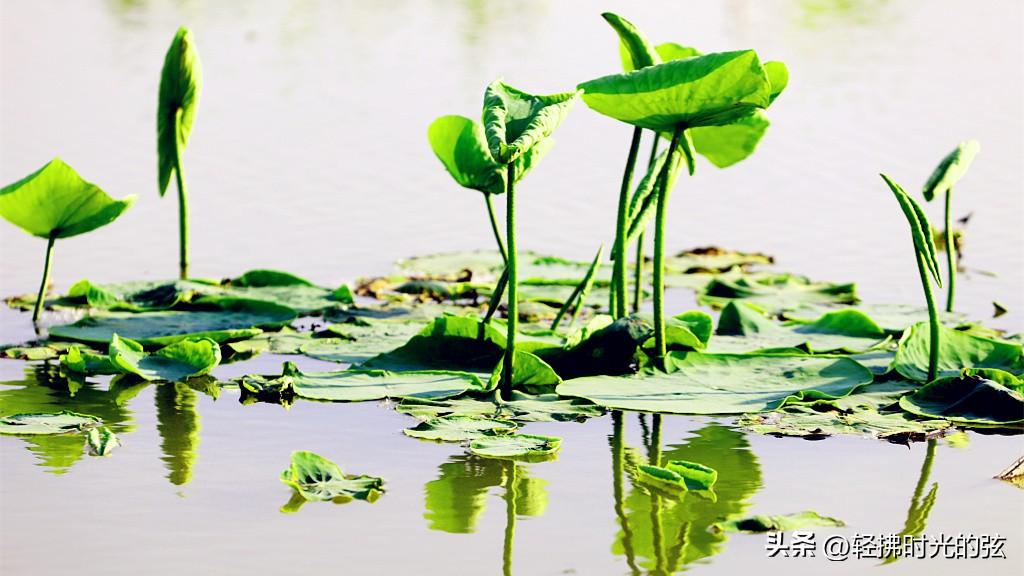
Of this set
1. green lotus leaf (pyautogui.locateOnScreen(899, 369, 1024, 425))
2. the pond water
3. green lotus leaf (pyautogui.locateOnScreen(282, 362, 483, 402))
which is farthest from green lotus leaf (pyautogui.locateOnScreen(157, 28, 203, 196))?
green lotus leaf (pyautogui.locateOnScreen(899, 369, 1024, 425))

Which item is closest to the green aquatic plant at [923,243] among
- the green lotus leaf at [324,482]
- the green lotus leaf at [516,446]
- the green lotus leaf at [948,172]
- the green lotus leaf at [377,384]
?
the green lotus leaf at [948,172]

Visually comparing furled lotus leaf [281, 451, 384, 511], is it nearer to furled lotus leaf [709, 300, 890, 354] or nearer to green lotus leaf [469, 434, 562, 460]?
green lotus leaf [469, 434, 562, 460]

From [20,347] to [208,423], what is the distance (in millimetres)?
1082

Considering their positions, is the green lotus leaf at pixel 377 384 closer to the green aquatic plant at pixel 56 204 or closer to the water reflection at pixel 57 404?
the water reflection at pixel 57 404

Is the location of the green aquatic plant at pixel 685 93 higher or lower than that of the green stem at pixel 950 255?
higher

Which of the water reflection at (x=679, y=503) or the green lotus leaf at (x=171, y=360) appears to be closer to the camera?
the water reflection at (x=679, y=503)

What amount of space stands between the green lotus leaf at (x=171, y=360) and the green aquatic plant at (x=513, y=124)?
936 mm

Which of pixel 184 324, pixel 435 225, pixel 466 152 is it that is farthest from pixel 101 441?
pixel 435 225

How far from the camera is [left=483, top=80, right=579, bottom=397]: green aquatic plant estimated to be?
334 centimetres

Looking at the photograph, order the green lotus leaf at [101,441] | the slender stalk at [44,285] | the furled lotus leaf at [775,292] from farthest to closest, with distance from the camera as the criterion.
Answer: the furled lotus leaf at [775,292], the slender stalk at [44,285], the green lotus leaf at [101,441]

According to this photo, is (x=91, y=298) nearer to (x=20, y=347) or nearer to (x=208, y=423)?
(x=20, y=347)

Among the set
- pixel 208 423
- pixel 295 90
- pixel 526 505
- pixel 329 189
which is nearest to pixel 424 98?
pixel 295 90

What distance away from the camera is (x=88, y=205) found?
176 inches

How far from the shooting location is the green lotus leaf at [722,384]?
3.66 m
